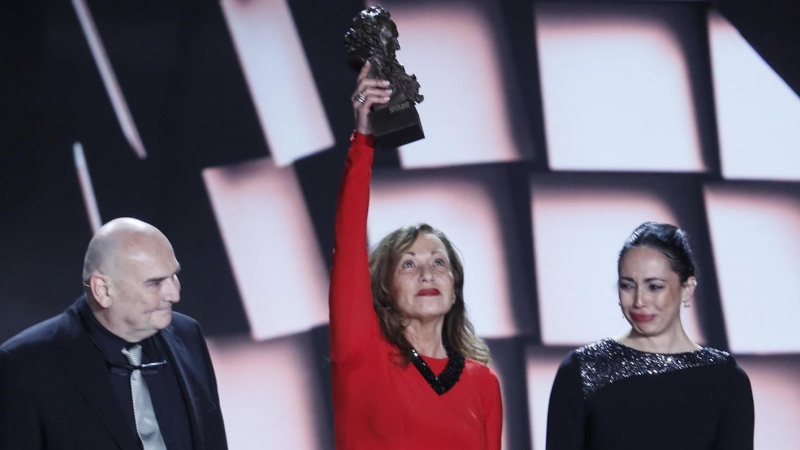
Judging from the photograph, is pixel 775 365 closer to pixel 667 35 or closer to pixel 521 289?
pixel 521 289

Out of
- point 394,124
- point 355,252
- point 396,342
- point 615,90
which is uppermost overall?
point 394,124

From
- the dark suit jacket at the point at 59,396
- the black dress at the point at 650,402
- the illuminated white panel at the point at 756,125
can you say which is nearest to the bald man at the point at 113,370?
the dark suit jacket at the point at 59,396

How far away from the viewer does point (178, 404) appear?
2.10m

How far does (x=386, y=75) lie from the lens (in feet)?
7.54

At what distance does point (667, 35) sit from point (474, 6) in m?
0.74

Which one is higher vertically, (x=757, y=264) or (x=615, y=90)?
(x=615, y=90)

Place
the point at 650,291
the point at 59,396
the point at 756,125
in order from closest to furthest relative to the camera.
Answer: the point at 59,396 → the point at 650,291 → the point at 756,125

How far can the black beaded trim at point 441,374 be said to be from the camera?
233 centimetres

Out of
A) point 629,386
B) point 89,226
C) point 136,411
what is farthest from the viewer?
point 89,226

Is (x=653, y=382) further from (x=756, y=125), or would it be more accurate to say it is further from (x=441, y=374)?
(x=756, y=125)

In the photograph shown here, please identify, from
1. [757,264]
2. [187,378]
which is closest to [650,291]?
[187,378]

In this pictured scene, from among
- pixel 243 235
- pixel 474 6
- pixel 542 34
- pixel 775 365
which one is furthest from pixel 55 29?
pixel 775 365

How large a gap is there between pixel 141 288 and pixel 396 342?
638 millimetres

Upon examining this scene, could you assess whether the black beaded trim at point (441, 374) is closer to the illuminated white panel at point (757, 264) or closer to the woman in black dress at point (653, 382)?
the woman in black dress at point (653, 382)
